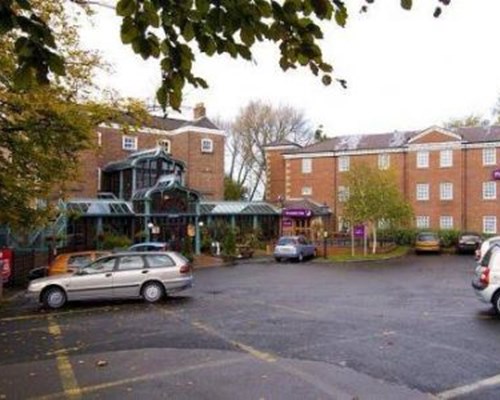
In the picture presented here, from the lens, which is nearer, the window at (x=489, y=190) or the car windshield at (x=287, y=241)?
the car windshield at (x=287, y=241)

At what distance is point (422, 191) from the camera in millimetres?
50406

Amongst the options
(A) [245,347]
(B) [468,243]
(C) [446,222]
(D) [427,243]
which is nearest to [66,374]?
(A) [245,347]

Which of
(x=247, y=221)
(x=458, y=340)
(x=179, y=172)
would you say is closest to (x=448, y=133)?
(x=247, y=221)

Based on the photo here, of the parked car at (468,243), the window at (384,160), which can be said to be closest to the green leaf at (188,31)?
the parked car at (468,243)

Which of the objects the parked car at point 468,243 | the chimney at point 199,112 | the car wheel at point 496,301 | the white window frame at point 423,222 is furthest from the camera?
the chimney at point 199,112

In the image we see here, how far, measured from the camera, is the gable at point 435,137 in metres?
48.5

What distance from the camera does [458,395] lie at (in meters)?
7.66

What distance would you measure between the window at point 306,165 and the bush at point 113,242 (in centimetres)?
2285

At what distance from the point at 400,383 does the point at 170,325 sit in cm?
643

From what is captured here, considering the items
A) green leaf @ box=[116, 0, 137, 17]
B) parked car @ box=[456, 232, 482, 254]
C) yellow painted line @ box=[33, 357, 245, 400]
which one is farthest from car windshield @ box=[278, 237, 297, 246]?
green leaf @ box=[116, 0, 137, 17]

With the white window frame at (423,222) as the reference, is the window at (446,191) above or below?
above

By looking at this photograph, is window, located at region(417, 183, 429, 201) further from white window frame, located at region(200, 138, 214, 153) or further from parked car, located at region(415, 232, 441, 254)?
white window frame, located at region(200, 138, 214, 153)

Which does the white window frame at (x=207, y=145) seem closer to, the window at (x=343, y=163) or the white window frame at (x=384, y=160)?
the window at (x=343, y=163)

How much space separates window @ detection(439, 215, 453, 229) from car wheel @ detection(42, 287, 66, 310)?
37.8 meters
